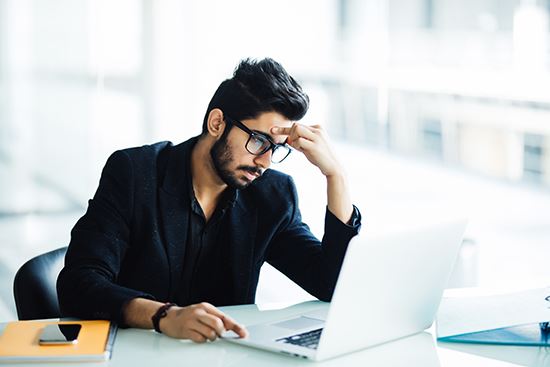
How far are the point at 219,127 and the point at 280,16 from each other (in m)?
2.30

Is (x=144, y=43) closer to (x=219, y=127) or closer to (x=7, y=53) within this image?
(x=7, y=53)

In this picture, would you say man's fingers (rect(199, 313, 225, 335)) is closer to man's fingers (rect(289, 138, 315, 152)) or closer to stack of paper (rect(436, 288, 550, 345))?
stack of paper (rect(436, 288, 550, 345))

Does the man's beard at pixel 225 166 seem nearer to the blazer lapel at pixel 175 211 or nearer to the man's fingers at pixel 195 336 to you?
the blazer lapel at pixel 175 211

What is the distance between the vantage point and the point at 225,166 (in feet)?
7.06

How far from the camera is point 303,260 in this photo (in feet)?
7.43

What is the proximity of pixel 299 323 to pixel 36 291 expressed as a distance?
678mm

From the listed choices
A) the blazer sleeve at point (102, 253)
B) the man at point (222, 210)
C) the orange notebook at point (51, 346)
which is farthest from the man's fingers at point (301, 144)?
the orange notebook at point (51, 346)

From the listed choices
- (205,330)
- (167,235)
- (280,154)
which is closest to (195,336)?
(205,330)

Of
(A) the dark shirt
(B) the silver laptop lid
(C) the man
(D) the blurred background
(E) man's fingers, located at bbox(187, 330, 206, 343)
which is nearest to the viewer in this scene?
(B) the silver laptop lid

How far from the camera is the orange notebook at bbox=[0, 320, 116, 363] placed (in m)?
1.59

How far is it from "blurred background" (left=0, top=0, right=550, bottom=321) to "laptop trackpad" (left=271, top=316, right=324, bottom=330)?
163cm

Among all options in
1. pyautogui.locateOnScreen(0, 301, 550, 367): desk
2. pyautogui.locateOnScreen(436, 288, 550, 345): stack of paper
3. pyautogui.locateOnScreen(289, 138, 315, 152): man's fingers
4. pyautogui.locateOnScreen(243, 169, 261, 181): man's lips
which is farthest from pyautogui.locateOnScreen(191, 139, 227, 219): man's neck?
pyautogui.locateOnScreen(436, 288, 550, 345): stack of paper

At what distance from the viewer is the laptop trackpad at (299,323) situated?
1818mm

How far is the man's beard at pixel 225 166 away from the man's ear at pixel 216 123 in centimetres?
3
